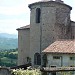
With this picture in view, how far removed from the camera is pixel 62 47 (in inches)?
1260

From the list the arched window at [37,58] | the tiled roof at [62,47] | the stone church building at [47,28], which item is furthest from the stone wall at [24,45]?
the tiled roof at [62,47]

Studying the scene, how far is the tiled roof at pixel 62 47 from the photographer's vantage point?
102 ft

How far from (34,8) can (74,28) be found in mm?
5733

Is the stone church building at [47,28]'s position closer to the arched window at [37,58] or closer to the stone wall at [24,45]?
the arched window at [37,58]

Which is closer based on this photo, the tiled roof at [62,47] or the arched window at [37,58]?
the tiled roof at [62,47]

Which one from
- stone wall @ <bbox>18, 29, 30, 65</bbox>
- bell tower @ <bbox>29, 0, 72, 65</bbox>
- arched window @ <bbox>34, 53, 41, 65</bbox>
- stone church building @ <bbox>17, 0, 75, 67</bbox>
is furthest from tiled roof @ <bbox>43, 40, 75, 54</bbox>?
stone wall @ <bbox>18, 29, 30, 65</bbox>

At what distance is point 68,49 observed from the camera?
3128cm

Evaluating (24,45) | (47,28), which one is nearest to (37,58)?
(47,28)

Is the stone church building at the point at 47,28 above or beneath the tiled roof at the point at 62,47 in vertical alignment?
above

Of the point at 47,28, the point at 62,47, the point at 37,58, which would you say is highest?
the point at 47,28

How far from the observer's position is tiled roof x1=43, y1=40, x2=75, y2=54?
102 feet

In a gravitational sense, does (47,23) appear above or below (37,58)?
above

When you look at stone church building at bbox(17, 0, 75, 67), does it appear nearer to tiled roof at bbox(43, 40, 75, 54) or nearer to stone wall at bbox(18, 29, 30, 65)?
tiled roof at bbox(43, 40, 75, 54)

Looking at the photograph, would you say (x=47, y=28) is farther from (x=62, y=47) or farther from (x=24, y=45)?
(x=24, y=45)
